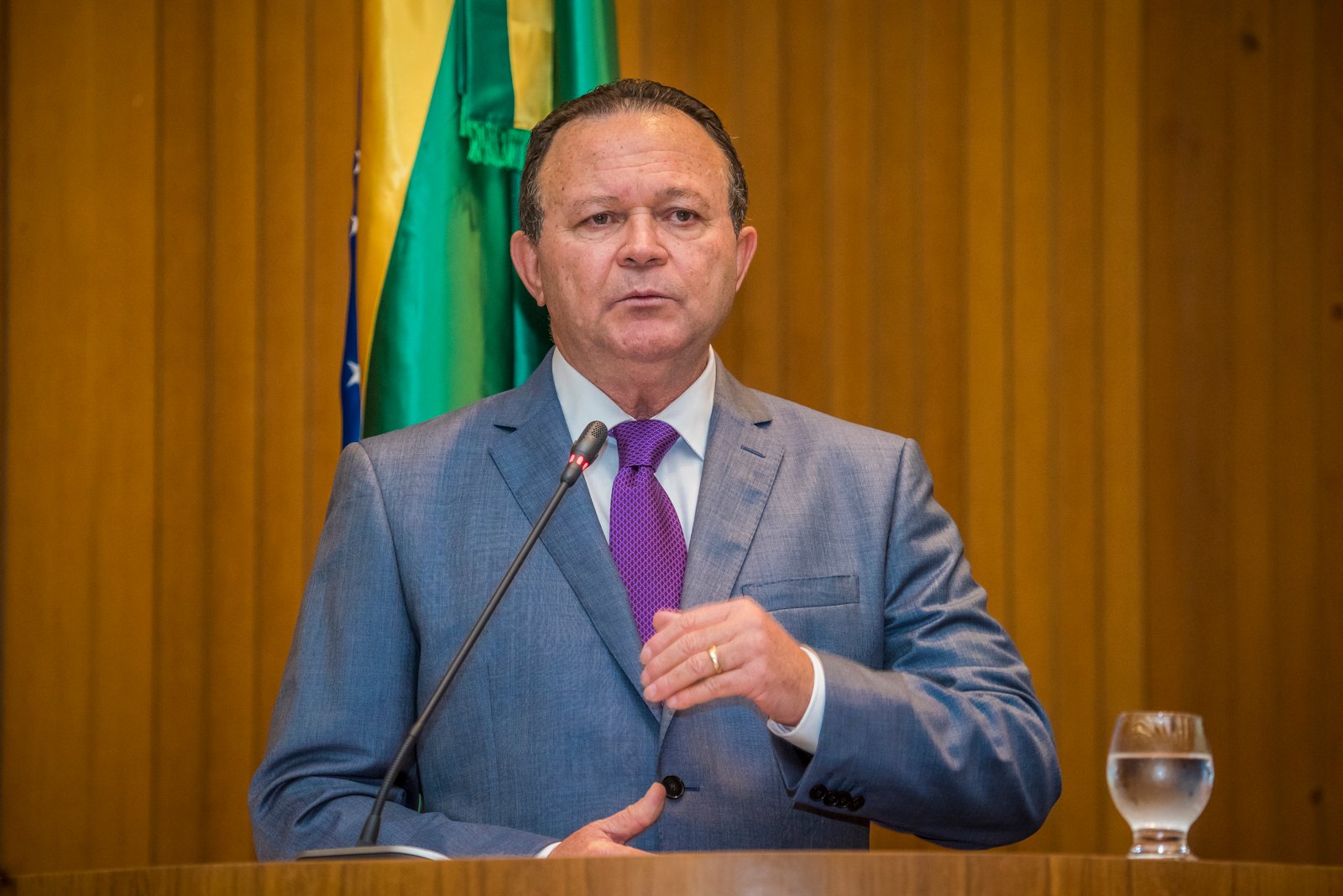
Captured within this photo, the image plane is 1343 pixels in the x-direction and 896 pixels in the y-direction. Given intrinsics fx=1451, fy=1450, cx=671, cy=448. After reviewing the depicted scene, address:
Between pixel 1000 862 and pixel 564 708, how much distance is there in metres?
1.02

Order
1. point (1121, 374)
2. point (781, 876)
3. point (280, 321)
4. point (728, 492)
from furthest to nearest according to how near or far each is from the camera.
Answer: point (1121, 374) < point (280, 321) < point (728, 492) < point (781, 876)

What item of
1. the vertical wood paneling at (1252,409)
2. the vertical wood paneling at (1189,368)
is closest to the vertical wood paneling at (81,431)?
the vertical wood paneling at (1189,368)

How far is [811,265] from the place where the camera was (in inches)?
137

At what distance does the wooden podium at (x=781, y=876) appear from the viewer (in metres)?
1.09

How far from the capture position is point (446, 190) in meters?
2.78

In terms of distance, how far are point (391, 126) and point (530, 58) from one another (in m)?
0.30

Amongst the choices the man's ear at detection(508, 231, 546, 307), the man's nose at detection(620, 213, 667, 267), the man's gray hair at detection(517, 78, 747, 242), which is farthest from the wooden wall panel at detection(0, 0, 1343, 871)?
the man's nose at detection(620, 213, 667, 267)

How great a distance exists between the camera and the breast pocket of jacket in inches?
83.4

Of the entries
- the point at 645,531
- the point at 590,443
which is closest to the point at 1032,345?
the point at 645,531

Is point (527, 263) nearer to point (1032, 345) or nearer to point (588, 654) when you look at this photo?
point (588, 654)

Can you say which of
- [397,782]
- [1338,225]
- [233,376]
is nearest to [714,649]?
[397,782]

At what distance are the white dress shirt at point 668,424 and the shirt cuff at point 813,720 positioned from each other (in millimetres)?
487

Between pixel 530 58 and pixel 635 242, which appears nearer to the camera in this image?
pixel 635 242

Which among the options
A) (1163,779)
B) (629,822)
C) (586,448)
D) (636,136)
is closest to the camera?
(1163,779)
